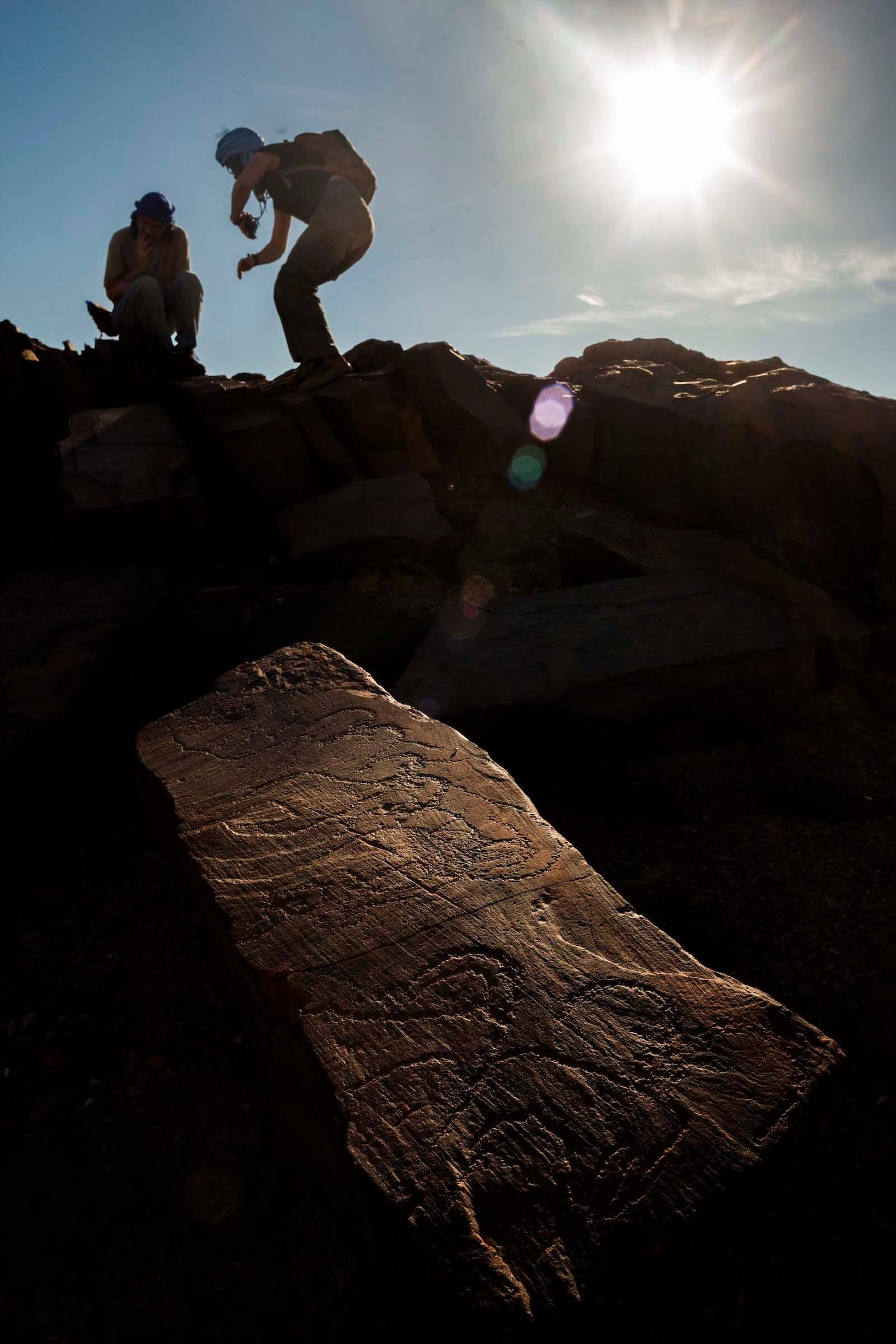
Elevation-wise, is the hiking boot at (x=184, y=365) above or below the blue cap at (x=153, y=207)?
below

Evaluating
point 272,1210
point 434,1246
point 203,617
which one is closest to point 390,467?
point 203,617

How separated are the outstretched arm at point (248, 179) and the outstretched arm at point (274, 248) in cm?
21

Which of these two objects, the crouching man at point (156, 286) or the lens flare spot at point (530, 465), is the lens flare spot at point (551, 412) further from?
the crouching man at point (156, 286)

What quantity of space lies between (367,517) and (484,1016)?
3.14m

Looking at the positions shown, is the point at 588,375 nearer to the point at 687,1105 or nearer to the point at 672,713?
the point at 672,713

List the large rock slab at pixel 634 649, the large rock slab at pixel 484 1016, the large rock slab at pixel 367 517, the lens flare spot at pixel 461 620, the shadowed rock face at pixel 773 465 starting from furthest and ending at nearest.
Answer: the large rock slab at pixel 367 517, the shadowed rock face at pixel 773 465, the lens flare spot at pixel 461 620, the large rock slab at pixel 634 649, the large rock slab at pixel 484 1016

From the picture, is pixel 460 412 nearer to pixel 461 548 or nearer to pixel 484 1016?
pixel 461 548

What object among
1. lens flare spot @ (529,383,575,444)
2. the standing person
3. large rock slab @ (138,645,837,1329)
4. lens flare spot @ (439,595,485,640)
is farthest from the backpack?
large rock slab @ (138,645,837,1329)

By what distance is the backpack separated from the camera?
4.64 meters

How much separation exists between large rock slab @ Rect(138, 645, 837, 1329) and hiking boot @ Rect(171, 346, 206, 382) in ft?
12.0

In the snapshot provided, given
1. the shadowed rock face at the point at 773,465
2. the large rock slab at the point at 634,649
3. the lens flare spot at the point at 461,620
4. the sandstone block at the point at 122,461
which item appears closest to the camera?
the large rock slab at the point at 634,649

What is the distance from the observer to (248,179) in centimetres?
450

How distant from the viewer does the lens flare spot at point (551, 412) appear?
183 inches

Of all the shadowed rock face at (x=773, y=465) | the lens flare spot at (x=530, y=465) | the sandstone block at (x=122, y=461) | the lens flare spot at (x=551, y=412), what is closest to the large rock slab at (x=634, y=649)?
the shadowed rock face at (x=773, y=465)
